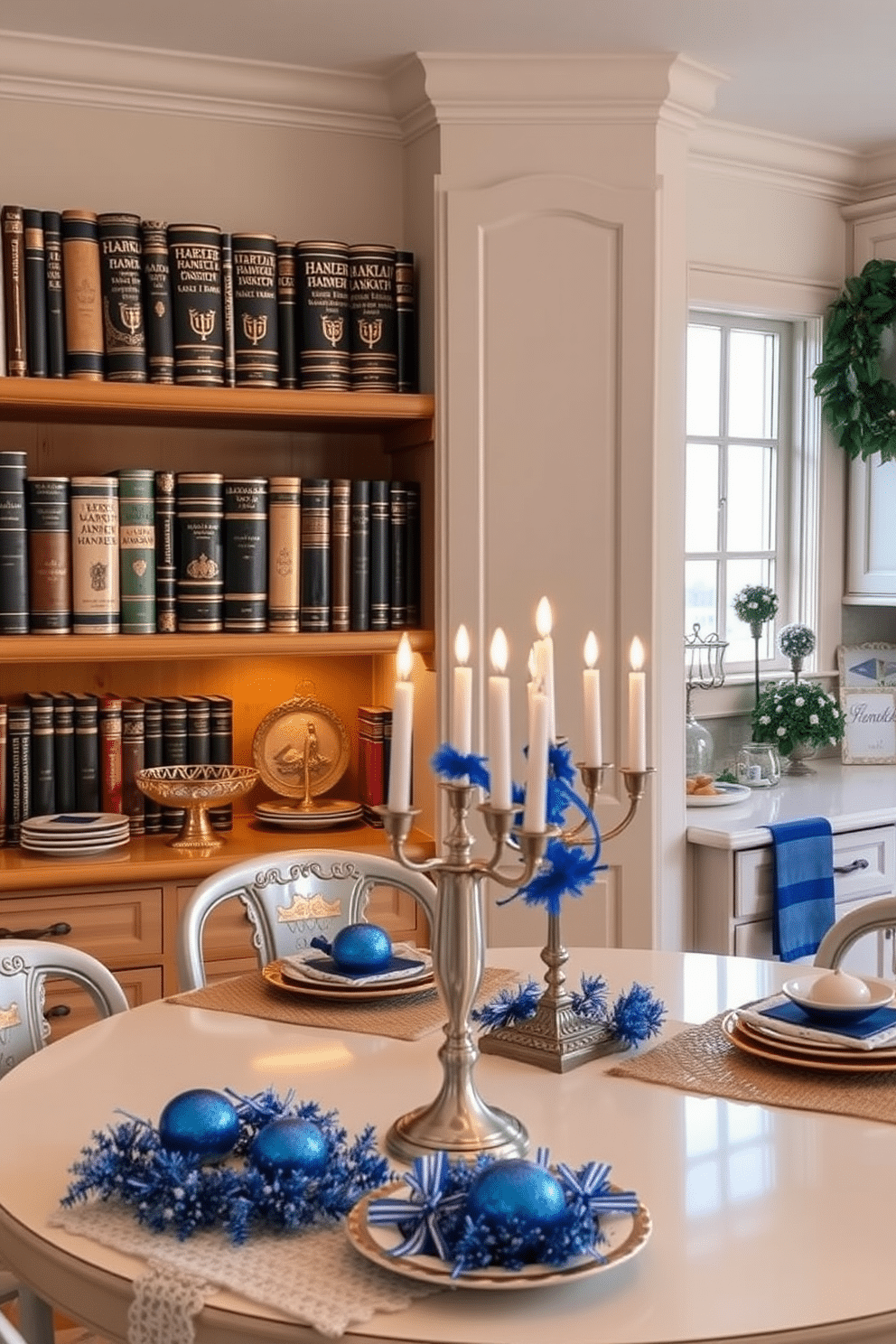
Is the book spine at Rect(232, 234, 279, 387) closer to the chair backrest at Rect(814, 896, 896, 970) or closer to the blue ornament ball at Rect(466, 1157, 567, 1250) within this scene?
the chair backrest at Rect(814, 896, 896, 970)

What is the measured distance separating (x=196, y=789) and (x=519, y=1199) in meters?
1.99

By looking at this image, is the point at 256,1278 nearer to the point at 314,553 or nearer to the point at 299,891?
the point at 299,891

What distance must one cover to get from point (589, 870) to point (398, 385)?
193 centimetres

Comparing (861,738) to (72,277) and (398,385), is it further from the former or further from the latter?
(72,277)

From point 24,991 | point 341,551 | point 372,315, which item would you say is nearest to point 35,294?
point 372,315

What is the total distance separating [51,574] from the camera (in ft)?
10.1

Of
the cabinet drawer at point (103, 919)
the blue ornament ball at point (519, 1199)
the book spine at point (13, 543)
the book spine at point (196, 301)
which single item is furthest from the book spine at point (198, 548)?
the blue ornament ball at point (519, 1199)

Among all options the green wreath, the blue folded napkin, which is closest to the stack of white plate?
the blue folded napkin

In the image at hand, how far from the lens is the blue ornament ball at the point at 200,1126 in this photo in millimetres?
1421

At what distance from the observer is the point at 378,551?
331 cm

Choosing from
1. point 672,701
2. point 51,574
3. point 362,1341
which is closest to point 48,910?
point 51,574

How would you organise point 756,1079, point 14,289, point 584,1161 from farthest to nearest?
1. point 14,289
2. point 756,1079
3. point 584,1161

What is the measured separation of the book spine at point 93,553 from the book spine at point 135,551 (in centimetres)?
2

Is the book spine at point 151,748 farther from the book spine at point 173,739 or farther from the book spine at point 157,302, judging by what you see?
the book spine at point 157,302
